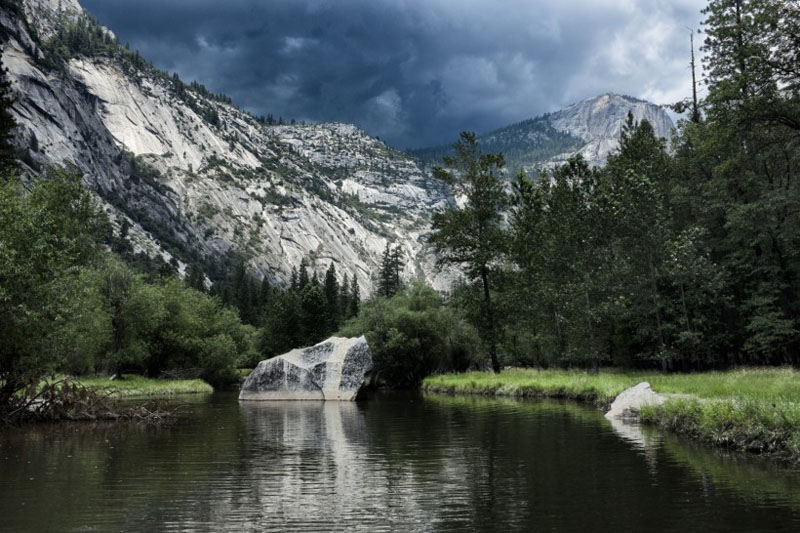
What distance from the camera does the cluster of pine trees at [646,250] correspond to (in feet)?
128

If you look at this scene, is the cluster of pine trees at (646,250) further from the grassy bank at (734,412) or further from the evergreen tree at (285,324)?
the evergreen tree at (285,324)

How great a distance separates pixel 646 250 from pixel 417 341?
28.1 metres

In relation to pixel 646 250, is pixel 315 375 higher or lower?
lower

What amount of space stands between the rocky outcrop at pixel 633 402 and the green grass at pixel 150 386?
37.6 meters

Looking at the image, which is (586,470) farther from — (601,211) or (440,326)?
(440,326)

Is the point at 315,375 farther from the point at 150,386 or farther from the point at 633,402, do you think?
the point at 633,402

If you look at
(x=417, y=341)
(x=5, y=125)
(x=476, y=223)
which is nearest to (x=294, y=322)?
(x=417, y=341)

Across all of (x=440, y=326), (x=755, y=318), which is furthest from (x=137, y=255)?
(x=755, y=318)

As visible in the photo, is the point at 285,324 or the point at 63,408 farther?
the point at 285,324

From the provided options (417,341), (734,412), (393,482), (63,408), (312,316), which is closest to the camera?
(393,482)

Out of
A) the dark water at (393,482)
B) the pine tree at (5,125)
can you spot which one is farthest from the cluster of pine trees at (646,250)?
the pine tree at (5,125)

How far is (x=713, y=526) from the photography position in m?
8.66

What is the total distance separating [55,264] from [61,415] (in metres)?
7.10

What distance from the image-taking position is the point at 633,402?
2456 centimetres
